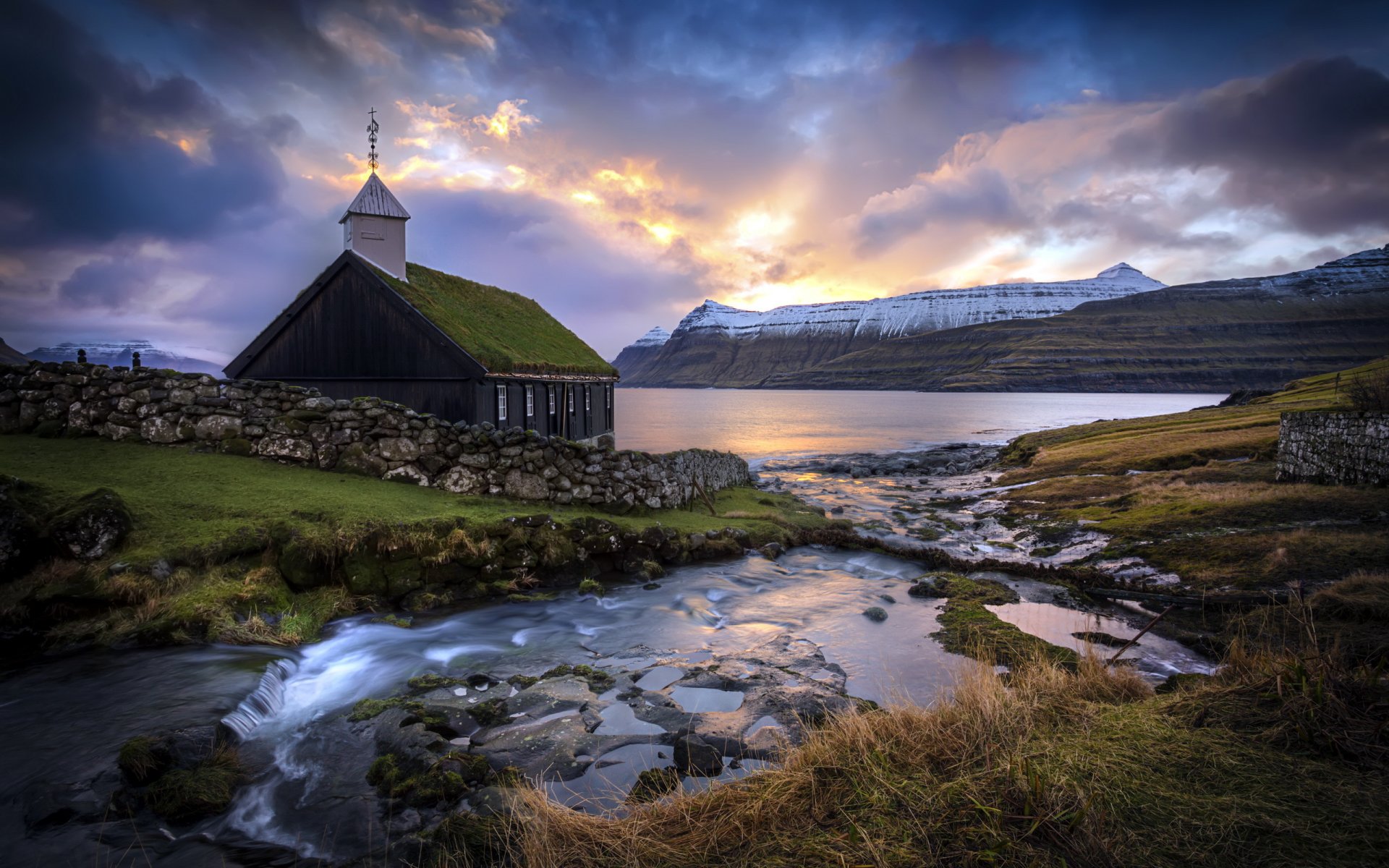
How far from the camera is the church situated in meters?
22.9

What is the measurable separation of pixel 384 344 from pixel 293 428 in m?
9.29

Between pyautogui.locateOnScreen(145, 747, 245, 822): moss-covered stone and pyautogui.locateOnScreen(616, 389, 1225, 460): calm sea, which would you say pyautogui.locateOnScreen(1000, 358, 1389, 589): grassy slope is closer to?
pyautogui.locateOnScreen(145, 747, 245, 822): moss-covered stone

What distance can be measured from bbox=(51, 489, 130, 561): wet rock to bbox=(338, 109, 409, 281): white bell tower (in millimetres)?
16954


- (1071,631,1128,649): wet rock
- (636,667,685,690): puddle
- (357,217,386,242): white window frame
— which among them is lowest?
(1071,631,1128,649): wet rock

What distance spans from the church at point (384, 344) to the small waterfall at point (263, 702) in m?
14.6

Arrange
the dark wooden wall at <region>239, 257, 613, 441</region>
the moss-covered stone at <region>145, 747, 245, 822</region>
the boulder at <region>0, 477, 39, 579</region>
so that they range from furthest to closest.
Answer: the dark wooden wall at <region>239, 257, 613, 441</region> → the boulder at <region>0, 477, 39, 579</region> → the moss-covered stone at <region>145, 747, 245, 822</region>

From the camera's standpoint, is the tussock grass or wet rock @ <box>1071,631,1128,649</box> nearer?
the tussock grass

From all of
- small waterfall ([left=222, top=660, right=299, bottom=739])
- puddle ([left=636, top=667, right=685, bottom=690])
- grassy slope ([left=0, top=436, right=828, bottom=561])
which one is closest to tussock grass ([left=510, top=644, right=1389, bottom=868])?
puddle ([left=636, top=667, right=685, bottom=690])

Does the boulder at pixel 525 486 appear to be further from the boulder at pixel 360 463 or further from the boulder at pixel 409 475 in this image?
the boulder at pixel 360 463

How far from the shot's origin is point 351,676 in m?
8.68

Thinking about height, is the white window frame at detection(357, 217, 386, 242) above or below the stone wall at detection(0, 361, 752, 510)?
above

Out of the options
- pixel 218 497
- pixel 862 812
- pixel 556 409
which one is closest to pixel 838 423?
pixel 556 409

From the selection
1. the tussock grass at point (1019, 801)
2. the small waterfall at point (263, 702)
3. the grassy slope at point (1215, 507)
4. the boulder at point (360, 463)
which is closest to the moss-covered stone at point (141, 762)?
the small waterfall at point (263, 702)

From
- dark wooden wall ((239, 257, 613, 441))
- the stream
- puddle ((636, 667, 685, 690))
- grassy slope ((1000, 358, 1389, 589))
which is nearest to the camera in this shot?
the stream
